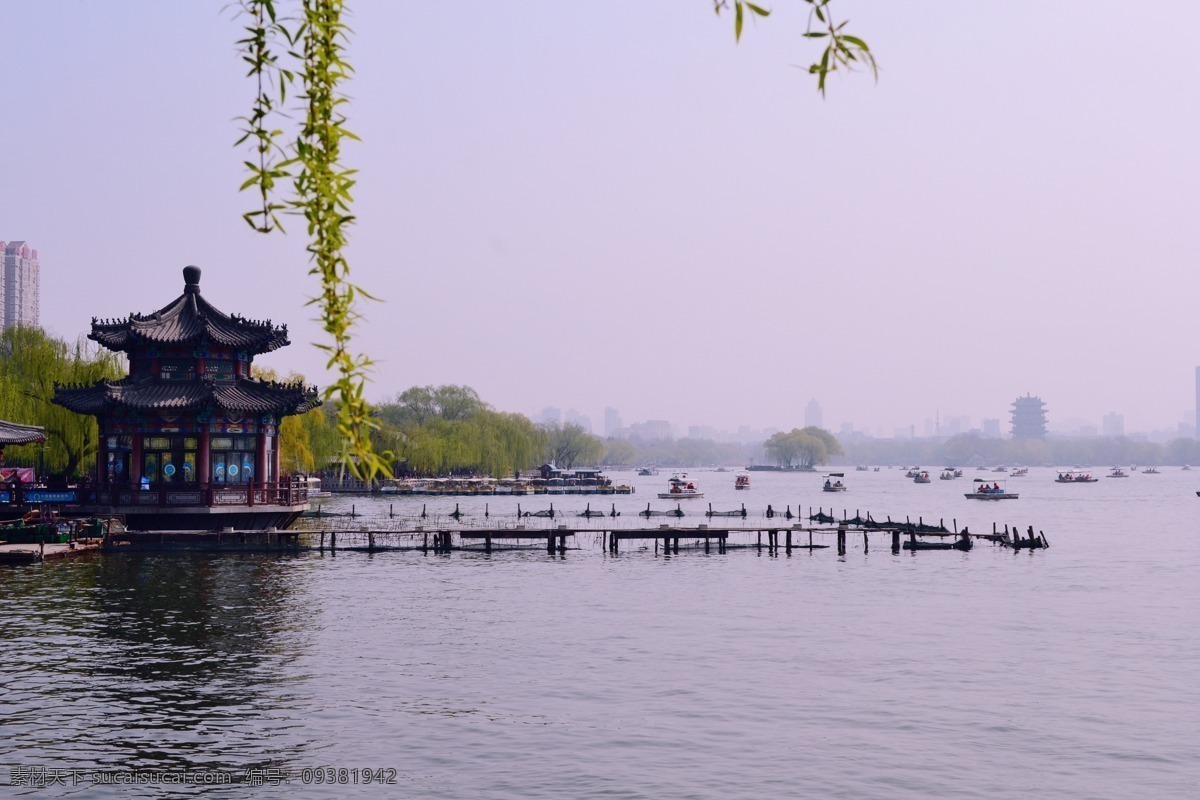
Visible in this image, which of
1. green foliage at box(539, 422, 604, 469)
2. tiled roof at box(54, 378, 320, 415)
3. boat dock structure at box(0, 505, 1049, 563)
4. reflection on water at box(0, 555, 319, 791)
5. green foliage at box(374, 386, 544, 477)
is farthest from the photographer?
green foliage at box(539, 422, 604, 469)

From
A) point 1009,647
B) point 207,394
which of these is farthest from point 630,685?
point 207,394

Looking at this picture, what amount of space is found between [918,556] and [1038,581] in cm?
1027

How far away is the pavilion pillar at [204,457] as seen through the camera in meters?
50.2

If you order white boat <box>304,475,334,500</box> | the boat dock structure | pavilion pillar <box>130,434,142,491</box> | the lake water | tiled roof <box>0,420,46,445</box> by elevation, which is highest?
tiled roof <box>0,420,46,445</box>

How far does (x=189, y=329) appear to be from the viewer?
51.7m

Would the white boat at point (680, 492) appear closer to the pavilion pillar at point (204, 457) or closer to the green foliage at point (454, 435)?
the green foliage at point (454, 435)

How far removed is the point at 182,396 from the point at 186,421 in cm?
116

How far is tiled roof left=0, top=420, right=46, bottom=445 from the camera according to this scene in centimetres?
4578

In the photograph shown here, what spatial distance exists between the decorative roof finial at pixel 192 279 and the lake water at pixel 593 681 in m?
12.5

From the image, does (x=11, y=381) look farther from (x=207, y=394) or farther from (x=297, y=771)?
(x=297, y=771)

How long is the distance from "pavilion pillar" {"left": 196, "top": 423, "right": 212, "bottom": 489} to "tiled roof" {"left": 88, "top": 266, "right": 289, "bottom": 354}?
397cm

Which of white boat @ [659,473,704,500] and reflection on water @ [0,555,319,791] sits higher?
white boat @ [659,473,704,500]

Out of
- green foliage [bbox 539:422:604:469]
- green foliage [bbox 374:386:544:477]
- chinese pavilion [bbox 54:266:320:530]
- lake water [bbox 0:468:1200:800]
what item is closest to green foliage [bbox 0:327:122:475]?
chinese pavilion [bbox 54:266:320:530]

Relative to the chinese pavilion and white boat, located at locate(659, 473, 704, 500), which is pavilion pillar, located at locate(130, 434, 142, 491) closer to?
the chinese pavilion
